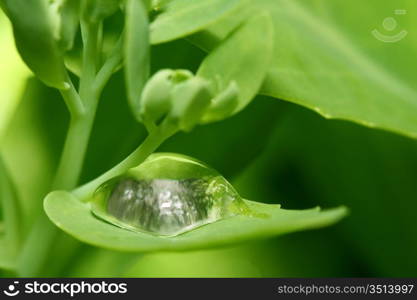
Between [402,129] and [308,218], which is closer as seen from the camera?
[308,218]

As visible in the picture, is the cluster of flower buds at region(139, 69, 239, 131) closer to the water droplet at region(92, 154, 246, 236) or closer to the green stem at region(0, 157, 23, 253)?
the water droplet at region(92, 154, 246, 236)

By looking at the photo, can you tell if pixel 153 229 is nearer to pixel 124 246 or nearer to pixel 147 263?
pixel 124 246

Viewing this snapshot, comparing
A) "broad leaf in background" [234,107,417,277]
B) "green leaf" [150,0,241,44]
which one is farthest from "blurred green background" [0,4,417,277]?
"green leaf" [150,0,241,44]

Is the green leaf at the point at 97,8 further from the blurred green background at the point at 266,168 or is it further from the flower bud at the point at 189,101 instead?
the blurred green background at the point at 266,168

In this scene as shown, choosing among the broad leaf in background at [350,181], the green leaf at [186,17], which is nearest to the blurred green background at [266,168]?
the broad leaf in background at [350,181]

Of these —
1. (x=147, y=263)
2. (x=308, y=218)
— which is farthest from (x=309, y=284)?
(x=308, y=218)
